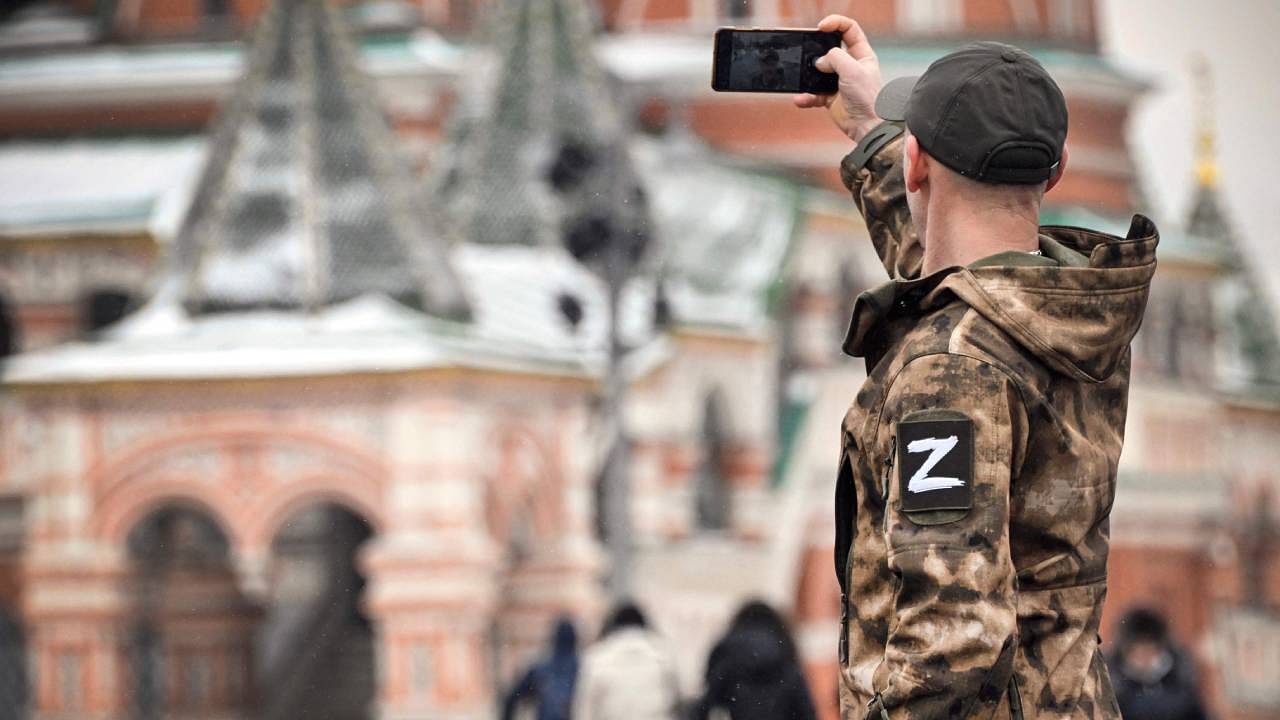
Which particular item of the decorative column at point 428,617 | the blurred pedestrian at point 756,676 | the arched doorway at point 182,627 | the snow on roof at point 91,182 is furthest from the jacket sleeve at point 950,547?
the snow on roof at point 91,182

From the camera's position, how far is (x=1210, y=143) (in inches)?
1041

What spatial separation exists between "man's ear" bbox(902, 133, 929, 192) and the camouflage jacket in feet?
0.40

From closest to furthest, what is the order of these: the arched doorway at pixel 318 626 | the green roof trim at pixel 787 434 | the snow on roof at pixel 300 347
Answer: the snow on roof at pixel 300 347
the arched doorway at pixel 318 626
the green roof trim at pixel 787 434

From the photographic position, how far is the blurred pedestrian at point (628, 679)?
9.09 metres

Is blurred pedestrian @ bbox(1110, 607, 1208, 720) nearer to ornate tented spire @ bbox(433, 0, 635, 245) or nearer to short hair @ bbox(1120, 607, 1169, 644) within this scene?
short hair @ bbox(1120, 607, 1169, 644)

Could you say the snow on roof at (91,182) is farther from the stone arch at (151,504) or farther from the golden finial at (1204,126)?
the golden finial at (1204,126)

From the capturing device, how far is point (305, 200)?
17.4 meters

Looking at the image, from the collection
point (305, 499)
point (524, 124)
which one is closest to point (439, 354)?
point (305, 499)

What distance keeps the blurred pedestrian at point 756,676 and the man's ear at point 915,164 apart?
4775 mm

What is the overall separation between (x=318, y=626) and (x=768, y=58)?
16041 millimetres

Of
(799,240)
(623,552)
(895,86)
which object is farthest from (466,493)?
(895,86)

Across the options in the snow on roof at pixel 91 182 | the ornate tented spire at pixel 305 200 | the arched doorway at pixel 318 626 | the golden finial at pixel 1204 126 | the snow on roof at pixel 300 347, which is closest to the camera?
the snow on roof at pixel 300 347

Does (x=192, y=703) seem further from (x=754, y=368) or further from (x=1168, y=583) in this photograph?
(x=1168, y=583)

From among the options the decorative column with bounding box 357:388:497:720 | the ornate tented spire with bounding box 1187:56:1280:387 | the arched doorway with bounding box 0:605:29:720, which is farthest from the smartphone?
the ornate tented spire with bounding box 1187:56:1280:387
